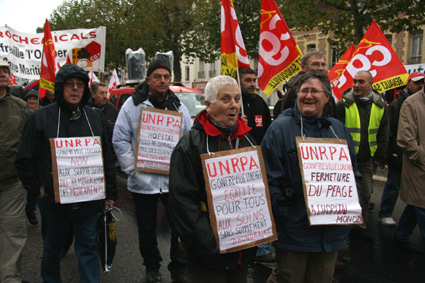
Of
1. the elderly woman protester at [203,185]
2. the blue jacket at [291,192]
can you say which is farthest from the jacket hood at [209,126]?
the blue jacket at [291,192]

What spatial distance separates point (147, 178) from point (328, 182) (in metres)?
1.90

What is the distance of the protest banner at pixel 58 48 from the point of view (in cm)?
842

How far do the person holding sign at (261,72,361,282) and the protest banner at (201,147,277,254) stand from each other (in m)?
0.16

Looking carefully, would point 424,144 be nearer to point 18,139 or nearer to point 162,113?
point 162,113

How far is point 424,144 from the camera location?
4.56 m

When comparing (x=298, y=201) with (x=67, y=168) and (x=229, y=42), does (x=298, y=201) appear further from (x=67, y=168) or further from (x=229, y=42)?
(x=229, y=42)

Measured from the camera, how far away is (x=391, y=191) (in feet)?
19.2

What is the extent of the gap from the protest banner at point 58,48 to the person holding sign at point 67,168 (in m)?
4.94

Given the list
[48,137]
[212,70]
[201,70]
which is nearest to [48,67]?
[48,137]

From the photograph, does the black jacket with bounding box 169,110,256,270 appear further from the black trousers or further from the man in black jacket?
the man in black jacket

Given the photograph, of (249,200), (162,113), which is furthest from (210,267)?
(162,113)

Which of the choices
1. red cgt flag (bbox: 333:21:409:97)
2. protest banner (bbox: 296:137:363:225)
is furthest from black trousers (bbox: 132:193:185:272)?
red cgt flag (bbox: 333:21:409:97)

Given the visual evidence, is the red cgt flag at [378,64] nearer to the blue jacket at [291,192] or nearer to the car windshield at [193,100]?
the car windshield at [193,100]

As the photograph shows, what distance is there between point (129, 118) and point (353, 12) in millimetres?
13720
